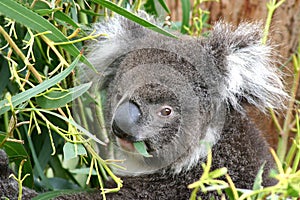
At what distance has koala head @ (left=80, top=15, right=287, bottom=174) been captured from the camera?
8.59 feet

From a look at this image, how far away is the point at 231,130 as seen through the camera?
9.02ft

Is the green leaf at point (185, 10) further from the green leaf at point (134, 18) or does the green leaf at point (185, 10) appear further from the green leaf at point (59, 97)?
the green leaf at point (59, 97)

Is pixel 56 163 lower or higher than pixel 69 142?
lower

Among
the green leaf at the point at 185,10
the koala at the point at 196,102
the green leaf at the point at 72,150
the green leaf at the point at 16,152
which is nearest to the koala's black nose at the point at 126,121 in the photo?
the koala at the point at 196,102

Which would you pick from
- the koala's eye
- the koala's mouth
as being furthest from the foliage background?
the koala's eye

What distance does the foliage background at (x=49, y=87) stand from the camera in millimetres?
2059

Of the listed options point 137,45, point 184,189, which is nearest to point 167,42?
point 137,45

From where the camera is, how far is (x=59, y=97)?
2.12 metres

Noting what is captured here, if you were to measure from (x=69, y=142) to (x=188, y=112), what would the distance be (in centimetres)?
75

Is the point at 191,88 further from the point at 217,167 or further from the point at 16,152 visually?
the point at 16,152

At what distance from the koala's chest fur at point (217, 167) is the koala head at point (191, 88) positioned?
0.04 m

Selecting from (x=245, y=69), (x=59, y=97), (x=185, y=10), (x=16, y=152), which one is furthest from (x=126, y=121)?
(x=185, y=10)

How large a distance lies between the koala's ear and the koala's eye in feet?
0.94

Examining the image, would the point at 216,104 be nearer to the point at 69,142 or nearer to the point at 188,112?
the point at 188,112
